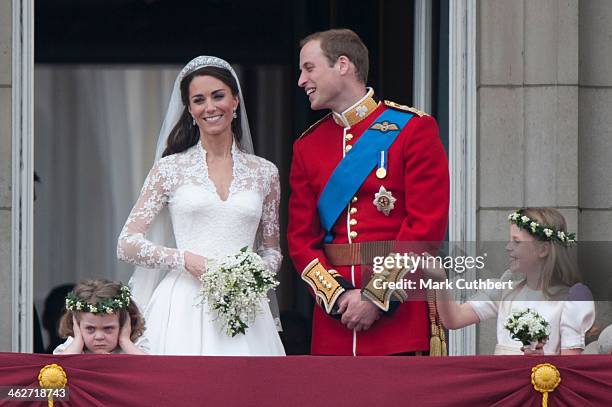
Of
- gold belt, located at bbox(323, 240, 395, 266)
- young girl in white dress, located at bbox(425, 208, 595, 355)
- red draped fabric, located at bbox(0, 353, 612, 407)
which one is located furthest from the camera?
gold belt, located at bbox(323, 240, 395, 266)

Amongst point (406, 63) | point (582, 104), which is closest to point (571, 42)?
point (582, 104)

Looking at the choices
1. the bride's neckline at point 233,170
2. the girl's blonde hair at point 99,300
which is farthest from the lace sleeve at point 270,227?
the girl's blonde hair at point 99,300

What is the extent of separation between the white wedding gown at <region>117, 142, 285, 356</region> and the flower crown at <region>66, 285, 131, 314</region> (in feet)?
1.52

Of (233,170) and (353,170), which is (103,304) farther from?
(353,170)

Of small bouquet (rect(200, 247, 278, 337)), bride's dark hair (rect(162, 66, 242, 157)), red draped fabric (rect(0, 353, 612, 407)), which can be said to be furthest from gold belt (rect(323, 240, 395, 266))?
red draped fabric (rect(0, 353, 612, 407))

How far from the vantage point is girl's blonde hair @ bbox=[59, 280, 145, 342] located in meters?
8.07

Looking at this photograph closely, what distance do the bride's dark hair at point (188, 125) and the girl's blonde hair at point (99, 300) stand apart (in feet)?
3.18

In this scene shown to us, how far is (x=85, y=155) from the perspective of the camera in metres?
12.3

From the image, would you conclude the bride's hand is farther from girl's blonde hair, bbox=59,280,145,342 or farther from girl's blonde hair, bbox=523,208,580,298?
girl's blonde hair, bbox=523,208,580,298

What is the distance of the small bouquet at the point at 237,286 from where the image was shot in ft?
26.5

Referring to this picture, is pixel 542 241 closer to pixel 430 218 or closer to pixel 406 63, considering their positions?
pixel 430 218

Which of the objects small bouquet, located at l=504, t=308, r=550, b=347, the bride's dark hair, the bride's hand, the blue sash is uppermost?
the bride's dark hair

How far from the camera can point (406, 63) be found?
35.8 feet

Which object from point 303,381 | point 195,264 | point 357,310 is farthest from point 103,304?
point 357,310
